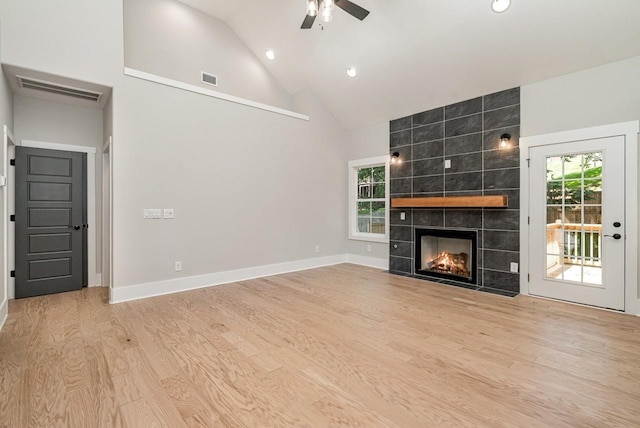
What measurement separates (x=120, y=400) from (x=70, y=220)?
373 centimetres

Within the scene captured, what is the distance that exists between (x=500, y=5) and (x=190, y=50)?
15.8ft

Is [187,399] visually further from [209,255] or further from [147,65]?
[147,65]

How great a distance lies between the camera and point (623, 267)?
349 centimetres

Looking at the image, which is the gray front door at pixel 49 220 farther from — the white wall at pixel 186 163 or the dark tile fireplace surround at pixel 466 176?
the dark tile fireplace surround at pixel 466 176

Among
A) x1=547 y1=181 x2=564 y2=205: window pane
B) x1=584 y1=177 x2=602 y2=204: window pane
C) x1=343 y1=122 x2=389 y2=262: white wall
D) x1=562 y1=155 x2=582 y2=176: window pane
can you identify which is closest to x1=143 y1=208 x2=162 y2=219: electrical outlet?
x1=343 y1=122 x2=389 y2=262: white wall

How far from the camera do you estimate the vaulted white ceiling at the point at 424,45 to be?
335cm

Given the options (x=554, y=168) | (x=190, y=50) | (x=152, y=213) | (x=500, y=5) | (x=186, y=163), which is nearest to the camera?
(x=500, y=5)

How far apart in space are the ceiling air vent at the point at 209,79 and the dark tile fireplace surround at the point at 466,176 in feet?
11.4

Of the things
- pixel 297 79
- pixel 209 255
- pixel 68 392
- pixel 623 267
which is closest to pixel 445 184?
pixel 623 267

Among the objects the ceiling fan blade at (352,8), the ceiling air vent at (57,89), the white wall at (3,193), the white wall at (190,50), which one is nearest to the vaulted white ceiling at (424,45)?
the white wall at (190,50)

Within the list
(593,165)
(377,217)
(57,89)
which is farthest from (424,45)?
(57,89)

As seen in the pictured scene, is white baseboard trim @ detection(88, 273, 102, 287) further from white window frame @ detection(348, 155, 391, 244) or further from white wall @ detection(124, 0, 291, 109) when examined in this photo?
white window frame @ detection(348, 155, 391, 244)

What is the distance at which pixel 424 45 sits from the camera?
166 inches

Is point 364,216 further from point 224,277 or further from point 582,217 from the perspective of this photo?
point 582,217
